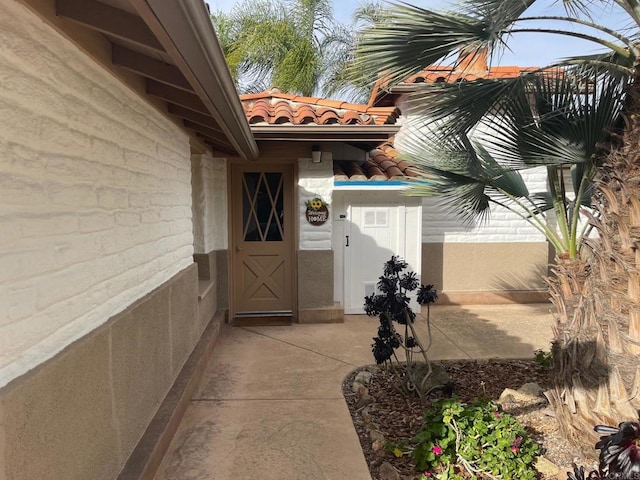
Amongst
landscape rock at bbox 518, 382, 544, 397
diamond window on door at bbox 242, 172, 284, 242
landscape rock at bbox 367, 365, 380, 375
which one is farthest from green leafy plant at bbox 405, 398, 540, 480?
diamond window on door at bbox 242, 172, 284, 242

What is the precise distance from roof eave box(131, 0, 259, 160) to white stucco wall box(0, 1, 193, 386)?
1.68 feet

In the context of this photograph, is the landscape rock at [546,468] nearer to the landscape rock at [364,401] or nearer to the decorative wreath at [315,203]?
the landscape rock at [364,401]

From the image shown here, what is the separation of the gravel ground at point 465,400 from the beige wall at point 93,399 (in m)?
1.65

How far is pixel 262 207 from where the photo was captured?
23.4 ft

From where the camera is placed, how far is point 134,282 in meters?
3.08

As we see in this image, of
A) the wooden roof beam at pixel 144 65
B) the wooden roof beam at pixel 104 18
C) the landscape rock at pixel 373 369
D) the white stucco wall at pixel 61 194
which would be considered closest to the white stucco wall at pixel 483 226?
the landscape rock at pixel 373 369

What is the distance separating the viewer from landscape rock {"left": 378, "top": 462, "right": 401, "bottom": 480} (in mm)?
2914

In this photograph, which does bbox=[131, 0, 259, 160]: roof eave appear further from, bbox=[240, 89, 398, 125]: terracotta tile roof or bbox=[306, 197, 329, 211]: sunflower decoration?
bbox=[306, 197, 329, 211]: sunflower decoration

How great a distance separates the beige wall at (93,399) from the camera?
5.52ft

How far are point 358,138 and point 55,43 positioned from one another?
14.9ft

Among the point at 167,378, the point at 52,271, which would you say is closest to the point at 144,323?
the point at 167,378

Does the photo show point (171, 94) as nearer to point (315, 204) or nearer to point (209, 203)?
point (209, 203)

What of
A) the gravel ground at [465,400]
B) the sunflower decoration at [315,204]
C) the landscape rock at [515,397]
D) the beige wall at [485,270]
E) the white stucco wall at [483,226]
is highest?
the sunflower decoration at [315,204]

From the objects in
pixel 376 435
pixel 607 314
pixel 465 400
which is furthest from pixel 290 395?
pixel 607 314
